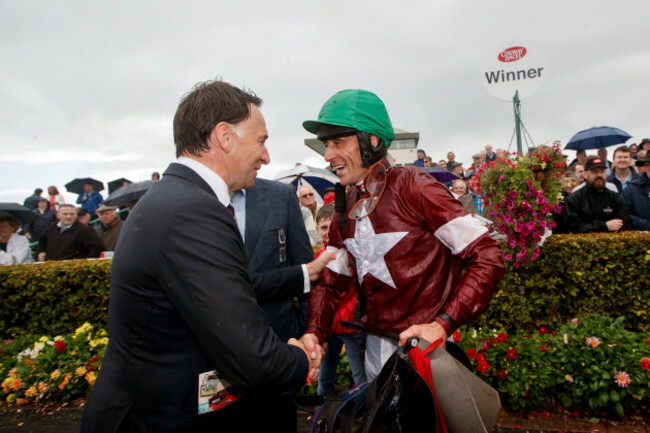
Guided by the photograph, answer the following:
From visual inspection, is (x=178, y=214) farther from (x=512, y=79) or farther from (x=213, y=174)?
(x=512, y=79)

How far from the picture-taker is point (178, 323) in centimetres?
144

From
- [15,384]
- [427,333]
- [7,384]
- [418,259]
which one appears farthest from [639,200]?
[7,384]

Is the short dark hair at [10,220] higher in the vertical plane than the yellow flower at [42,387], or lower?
higher

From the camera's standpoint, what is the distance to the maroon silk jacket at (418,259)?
5.83 ft

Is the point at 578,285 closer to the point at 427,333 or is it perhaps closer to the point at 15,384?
the point at 427,333

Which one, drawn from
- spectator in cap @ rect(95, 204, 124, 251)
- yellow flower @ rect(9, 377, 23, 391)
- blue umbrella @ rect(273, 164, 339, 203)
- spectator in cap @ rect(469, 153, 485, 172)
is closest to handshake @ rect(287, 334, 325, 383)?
yellow flower @ rect(9, 377, 23, 391)

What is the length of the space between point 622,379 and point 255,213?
11.0 feet

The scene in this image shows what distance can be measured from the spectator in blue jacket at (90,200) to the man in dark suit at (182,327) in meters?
13.6

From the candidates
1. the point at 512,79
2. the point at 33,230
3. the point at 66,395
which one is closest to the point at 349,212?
the point at 66,395

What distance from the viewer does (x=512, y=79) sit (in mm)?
8797

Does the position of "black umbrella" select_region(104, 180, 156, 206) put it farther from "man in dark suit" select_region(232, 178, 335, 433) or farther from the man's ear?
the man's ear

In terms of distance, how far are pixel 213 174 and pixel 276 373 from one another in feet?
2.83

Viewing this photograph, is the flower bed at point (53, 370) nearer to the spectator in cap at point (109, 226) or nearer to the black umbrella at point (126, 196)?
the spectator in cap at point (109, 226)

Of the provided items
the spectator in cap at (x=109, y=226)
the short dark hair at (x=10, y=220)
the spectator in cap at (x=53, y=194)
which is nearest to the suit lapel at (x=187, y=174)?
the spectator in cap at (x=109, y=226)
